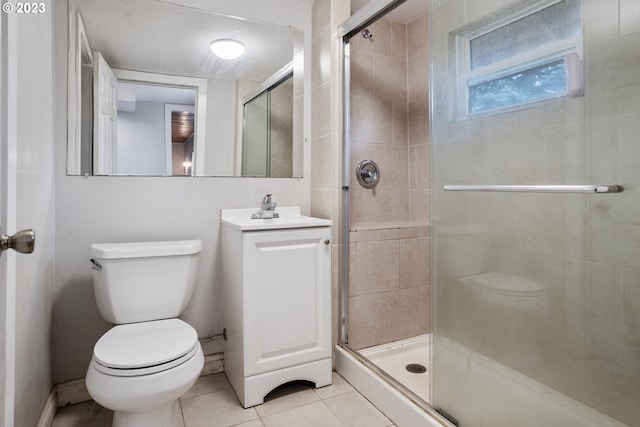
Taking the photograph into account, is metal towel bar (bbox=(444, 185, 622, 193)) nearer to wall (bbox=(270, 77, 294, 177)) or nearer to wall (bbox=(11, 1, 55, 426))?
wall (bbox=(270, 77, 294, 177))

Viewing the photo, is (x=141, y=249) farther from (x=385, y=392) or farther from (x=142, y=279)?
(x=385, y=392)

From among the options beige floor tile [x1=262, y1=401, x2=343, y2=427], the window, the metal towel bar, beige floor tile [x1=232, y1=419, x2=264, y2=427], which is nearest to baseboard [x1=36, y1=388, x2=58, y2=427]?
beige floor tile [x1=232, y1=419, x2=264, y2=427]

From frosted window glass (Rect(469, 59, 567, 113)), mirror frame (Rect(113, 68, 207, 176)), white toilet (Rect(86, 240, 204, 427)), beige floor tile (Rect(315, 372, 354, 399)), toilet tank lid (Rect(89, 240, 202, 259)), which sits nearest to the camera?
frosted window glass (Rect(469, 59, 567, 113))

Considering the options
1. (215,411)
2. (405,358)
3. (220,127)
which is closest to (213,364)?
(215,411)

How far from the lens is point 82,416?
1.71m

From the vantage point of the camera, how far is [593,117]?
1044 mm

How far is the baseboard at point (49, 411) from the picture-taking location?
1541 millimetres

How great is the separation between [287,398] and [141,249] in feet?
3.30

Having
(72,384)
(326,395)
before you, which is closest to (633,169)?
(326,395)

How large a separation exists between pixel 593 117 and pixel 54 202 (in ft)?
7.08

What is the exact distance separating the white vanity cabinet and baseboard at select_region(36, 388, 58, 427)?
2.59 ft

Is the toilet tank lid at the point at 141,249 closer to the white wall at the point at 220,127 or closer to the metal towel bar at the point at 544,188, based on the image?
the white wall at the point at 220,127

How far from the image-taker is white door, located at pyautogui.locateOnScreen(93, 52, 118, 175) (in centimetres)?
186

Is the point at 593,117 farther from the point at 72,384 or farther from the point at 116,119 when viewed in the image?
the point at 72,384
